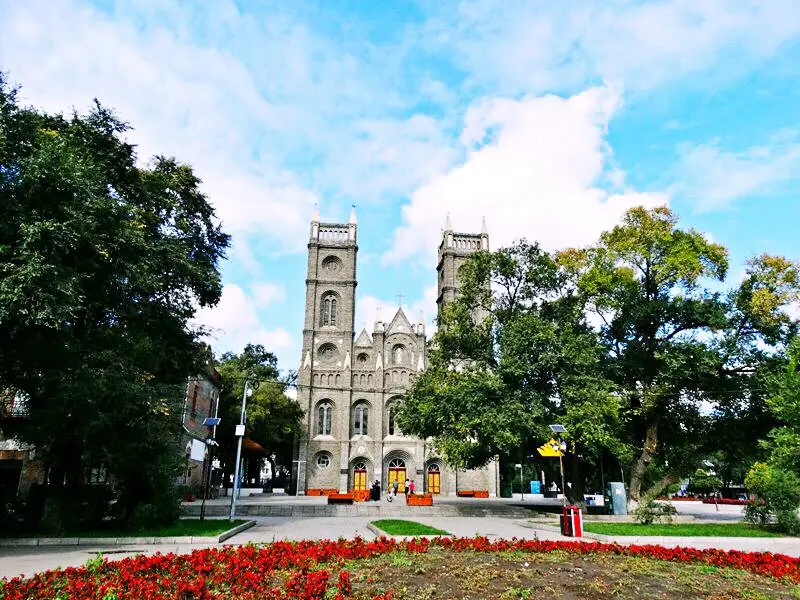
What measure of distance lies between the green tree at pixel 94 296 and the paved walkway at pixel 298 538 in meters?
3.15

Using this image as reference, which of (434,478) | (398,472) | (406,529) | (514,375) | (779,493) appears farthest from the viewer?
(434,478)

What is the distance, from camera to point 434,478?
1989 inches

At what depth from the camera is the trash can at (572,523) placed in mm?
15391

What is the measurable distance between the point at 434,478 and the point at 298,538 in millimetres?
37174

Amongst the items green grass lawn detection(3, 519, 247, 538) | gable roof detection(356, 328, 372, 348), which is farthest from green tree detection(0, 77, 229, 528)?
gable roof detection(356, 328, 372, 348)

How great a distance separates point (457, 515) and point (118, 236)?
18195 mm

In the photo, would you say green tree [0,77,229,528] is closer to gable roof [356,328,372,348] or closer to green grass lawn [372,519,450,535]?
green grass lawn [372,519,450,535]

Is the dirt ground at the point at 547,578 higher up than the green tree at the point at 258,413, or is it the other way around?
the green tree at the point at 258,413

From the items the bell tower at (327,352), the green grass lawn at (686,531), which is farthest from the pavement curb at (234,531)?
the bell tower at (327,352)

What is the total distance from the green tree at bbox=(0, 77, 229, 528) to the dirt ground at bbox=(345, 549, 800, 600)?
8602mm

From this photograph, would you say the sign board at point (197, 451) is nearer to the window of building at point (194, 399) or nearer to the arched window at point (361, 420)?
the window of building at point (194, 399)

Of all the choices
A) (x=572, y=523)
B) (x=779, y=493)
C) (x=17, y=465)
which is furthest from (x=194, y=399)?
(x=779, y=493)

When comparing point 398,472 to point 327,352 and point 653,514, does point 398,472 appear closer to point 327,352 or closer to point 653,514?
point 327,352

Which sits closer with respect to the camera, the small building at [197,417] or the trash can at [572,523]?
the trash can at [572,523]
